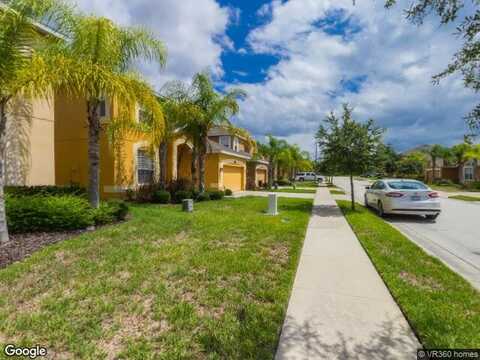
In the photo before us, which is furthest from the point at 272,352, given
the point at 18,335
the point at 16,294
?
the point at 16,294

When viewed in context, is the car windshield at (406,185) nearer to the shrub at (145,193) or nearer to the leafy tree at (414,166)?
the shrub at (145,193)

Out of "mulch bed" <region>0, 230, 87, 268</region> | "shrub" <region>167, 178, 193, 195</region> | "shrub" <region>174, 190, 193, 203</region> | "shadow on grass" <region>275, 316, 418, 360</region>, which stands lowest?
"shadow on grass" <region>275, 316, 418, 360</region>

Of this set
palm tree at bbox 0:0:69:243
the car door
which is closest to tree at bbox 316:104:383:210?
the car door

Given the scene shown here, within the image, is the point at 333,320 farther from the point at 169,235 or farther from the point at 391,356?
the point at 169,235

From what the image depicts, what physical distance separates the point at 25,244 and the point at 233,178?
19.1 meters

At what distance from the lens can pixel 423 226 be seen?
930 cm

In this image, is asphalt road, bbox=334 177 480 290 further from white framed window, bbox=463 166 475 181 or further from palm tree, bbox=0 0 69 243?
white framed window, bbox=463 166 475 181

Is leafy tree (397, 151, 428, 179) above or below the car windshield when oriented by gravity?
above

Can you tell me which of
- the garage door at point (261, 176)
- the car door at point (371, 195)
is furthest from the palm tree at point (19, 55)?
the garage door at point (261, 176)

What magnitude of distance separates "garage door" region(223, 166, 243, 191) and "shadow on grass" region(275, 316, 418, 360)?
19709 millimetres

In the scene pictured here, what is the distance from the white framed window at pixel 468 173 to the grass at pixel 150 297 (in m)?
49.8

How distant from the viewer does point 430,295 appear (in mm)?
3799

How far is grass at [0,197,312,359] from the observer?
2794mm

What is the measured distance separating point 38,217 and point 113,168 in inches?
271
